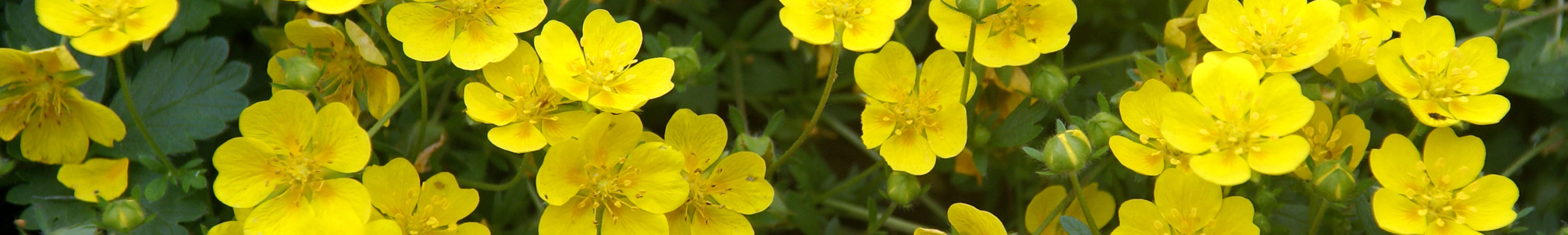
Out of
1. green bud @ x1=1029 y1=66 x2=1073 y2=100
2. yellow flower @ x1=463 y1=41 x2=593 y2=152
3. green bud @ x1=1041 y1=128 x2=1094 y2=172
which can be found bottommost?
green bud @ x1=1029 y1=66 x2=1073 y2=100

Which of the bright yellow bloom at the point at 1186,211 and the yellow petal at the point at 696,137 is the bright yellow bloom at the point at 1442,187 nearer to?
the bright yellow bloom at the point at 1186,211

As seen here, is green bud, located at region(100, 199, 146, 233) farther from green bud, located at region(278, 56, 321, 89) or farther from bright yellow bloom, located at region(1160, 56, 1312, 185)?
bright yellow bloom, located at region(1160, 56, 1312, 185)

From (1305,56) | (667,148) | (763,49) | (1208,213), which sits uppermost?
(1305,56)

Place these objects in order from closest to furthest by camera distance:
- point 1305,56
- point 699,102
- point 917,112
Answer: point 1305,56 → point 917,112 → point 699,102

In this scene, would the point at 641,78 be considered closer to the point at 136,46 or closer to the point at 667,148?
the point at 667,148

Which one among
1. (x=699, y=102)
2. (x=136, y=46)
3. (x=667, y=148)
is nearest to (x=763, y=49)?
(x=699, y=102)

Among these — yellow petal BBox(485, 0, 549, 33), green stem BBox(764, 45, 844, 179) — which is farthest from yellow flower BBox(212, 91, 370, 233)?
green stem BBox(764, 45, 844, 179)

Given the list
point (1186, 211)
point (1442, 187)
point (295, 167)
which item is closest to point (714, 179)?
point (295, 167)
